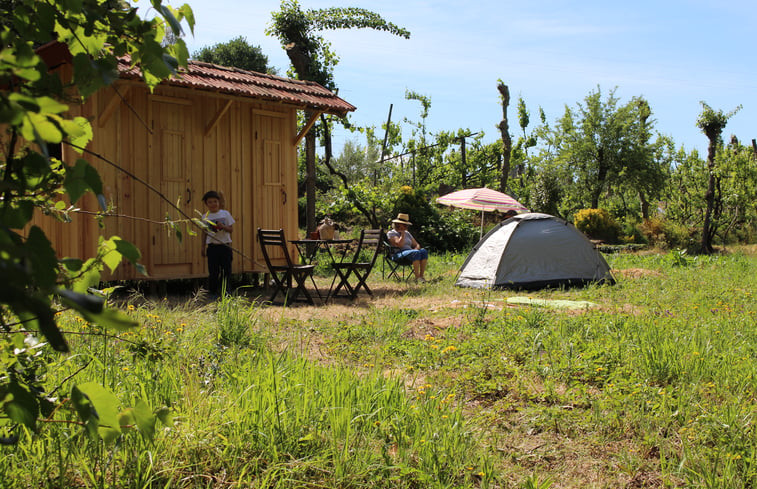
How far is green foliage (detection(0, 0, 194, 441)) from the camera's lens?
29.4 inches

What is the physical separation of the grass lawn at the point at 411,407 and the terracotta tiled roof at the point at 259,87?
3951mm

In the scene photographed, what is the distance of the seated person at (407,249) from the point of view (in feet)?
35.2

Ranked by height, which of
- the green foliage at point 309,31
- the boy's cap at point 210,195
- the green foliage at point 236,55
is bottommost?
the boy's cap at point 210,195

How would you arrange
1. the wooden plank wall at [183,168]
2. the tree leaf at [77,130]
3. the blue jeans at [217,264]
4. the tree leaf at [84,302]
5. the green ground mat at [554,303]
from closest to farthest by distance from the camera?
the tree leaf at [84,302], the tree leaf at [77,130], the green ground mat at [554,303], the wooden plank wall at [183,168], the blue jeans at [217,264]

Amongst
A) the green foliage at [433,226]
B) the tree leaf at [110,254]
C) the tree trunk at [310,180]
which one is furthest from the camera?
the green foliage at [433,226]

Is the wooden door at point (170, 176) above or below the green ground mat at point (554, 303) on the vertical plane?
above

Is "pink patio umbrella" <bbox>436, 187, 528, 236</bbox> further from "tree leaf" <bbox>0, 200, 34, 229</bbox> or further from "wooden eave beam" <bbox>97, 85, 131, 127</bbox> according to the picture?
"tree leaf" <bbox>0, 200, 34, 229</bbox>

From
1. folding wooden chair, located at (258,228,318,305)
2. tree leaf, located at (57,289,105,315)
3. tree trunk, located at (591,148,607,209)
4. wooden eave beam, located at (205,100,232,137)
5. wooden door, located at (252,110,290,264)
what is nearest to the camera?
tree leaf, located at (57,289,105,315)

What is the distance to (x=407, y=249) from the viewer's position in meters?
11.1

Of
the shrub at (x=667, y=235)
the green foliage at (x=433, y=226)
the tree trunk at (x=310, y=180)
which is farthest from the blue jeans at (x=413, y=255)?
the shrub at (x=667, y=235)

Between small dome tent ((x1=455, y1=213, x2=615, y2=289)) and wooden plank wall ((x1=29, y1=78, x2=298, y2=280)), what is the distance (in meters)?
3.10

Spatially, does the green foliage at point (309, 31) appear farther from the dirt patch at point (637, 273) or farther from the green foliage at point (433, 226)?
the dirt patch at point (637, 273)

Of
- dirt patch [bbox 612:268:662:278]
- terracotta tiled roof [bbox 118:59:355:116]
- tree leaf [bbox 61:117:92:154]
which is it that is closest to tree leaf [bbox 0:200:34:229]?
tree leaf [bbox 61:117:92:154]

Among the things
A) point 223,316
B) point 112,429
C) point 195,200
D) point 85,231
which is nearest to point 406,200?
point 195,200
